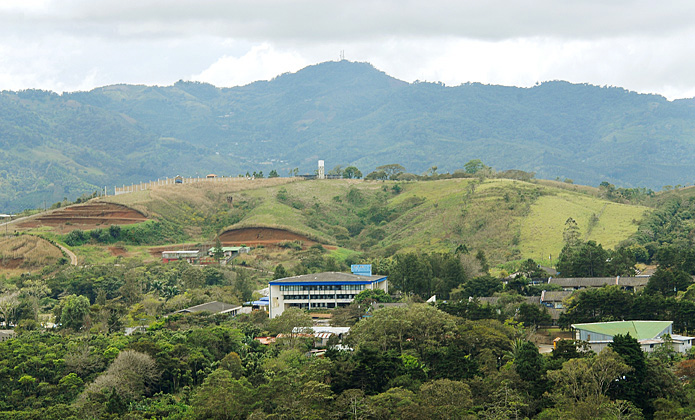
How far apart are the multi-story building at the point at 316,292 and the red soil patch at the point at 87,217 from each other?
5481 centimetres

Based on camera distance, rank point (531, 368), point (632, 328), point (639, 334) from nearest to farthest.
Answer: point (531, 368), point (639, 334), point (632, 328)

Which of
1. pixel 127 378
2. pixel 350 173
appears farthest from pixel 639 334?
pixel 350 173

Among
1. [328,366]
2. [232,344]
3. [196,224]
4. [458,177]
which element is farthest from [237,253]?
[328,366]

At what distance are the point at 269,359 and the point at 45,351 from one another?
16269mm

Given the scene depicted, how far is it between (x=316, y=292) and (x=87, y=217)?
61.1 m

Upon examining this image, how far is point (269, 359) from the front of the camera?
5328 cm

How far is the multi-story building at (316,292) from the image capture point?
79.6m

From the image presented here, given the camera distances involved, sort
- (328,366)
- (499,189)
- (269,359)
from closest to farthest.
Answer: (328,366) < (269,359) < (499,189)

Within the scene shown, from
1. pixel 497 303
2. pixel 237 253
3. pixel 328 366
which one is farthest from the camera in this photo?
pixel 237 253

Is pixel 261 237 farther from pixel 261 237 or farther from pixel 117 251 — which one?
pixel 117 251

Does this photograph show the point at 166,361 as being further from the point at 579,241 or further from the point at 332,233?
the point at 332,233

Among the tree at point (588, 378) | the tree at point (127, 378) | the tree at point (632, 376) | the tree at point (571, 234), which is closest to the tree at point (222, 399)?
the tree at point (127, 378)

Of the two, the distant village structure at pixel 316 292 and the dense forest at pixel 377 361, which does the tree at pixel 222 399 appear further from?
the distant village structure at pixel 316 292

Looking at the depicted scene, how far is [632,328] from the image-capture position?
5559cm
